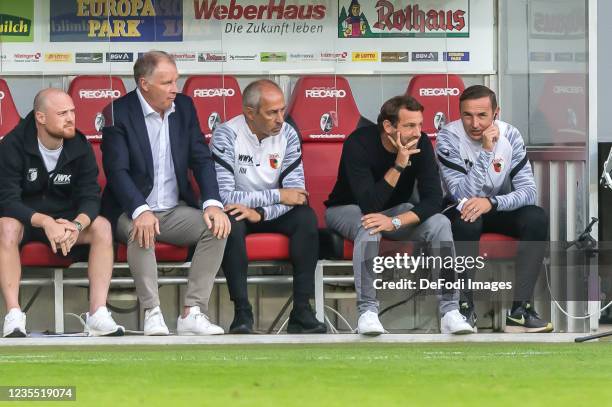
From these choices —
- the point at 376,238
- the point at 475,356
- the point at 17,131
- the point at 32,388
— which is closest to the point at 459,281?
Result: the point at 376,238

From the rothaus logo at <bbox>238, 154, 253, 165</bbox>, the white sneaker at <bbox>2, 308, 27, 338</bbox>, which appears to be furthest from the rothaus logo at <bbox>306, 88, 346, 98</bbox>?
the white sneaker at <bbox>2, 308, 27, 338</bbox>

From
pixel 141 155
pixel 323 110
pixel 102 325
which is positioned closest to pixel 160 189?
pixel 141 155

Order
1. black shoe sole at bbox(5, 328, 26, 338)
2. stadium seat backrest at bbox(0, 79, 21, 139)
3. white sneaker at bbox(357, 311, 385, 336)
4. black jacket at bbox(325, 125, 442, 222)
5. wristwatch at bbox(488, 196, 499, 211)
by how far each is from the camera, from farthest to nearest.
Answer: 1. stadium seat backrest at bbox(0, 79, 21, 139)
2. wristwatch at bbox(488, 196, 499, 211)
3. black jacket at bbox(325, 125, 442, 222)
4. white sneaker at bbox(357, 311, 385, 336)
5. black shoe sole at bbox(5, 328, 26, 338)

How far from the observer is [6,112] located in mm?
9359

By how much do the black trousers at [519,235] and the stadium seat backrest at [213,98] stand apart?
162 centimetres

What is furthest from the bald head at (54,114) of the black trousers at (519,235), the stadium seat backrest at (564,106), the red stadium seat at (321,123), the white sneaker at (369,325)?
the stadium seat backrest at (564,106)

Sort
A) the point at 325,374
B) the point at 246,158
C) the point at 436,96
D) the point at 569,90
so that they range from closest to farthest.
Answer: the point at 325,374
the point at 246,158
the point at 569,90
the point at 436,96

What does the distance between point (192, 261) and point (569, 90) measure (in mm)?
2606

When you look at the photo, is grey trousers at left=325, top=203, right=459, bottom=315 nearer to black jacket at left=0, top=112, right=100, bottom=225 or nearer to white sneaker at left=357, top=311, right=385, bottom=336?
white sneaker at left=357, top=311, right=385, bottom=336

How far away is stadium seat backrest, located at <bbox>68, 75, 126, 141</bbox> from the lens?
9367 millimetres

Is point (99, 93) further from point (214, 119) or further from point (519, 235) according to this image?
point (519, 235)

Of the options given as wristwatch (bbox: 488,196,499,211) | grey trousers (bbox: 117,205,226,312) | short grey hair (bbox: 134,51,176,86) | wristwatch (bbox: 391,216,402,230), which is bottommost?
grey trousers (bbox: 117,205,226,312)

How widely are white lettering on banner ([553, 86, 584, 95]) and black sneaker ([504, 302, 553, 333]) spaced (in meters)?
1.44

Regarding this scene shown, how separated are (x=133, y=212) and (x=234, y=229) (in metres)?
0.54
